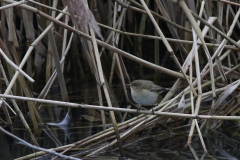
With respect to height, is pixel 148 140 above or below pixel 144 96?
below

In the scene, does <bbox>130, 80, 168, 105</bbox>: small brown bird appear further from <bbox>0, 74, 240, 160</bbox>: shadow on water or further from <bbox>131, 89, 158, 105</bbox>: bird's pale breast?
<bbox>0, 74, 240, 160</bbox>: shadow on water

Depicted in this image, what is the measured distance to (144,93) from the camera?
3096 millimetres

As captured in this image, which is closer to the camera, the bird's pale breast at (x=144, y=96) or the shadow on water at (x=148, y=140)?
the shadow on water at (x=148, y=140)

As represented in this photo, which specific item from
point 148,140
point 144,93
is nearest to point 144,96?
point 144,93

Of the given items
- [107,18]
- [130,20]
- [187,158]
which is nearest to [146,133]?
[187,158]

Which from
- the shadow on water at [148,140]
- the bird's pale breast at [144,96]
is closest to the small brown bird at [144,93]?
the bird's pale breast at [144,96]

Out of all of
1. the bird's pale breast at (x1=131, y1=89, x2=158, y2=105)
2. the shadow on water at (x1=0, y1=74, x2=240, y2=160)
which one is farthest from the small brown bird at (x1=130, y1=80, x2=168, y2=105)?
the shadow on water at (x1=0, y1=74, x2=240, y2=160)

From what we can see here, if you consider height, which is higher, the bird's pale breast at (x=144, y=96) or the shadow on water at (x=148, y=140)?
the bird's pale breast at (x=144, y=96)

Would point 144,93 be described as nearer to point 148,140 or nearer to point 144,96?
point 144,96

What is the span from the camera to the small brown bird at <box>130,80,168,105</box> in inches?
122

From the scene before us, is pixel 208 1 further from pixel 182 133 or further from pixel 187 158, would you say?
pixel 187 158

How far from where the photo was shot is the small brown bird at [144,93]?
309 cm

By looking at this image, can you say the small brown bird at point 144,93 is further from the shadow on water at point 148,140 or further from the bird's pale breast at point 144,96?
the shadow on water at point 148,140

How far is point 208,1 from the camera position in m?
4.14
